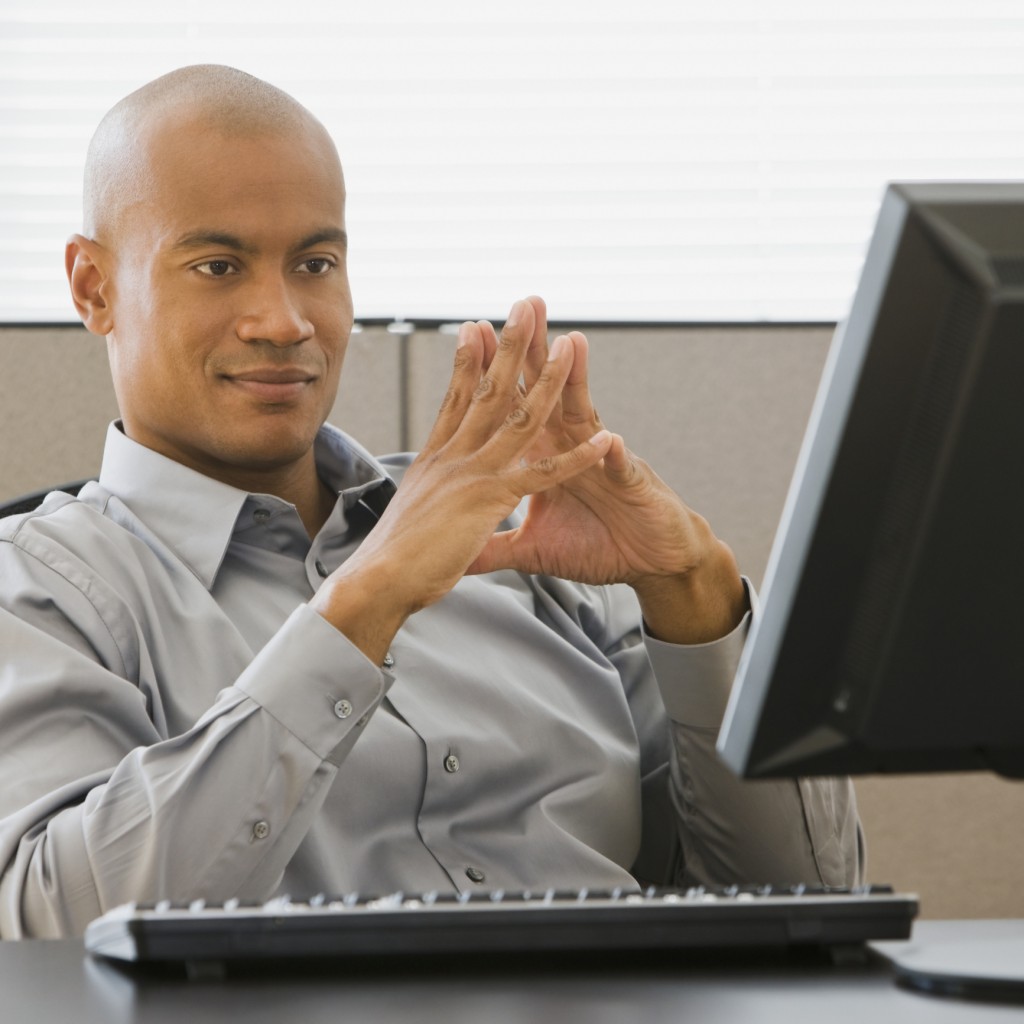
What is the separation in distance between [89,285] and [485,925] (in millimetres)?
1015

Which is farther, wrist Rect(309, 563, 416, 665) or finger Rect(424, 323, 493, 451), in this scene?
finger Rect(424, 323, 493, 451)

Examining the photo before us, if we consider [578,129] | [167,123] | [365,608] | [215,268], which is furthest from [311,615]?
[578,129]

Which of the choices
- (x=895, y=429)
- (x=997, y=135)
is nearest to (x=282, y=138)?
(x=895, y=429)

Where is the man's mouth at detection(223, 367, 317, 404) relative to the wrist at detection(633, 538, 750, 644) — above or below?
above

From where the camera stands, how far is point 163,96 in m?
1.39

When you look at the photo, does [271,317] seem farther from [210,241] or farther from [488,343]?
[488,343]

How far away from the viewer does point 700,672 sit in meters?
1.24

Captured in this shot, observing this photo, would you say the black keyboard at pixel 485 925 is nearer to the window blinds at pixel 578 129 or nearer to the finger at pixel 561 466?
the finger at pixel 561 466

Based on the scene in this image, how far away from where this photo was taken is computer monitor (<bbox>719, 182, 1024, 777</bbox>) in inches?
22.0

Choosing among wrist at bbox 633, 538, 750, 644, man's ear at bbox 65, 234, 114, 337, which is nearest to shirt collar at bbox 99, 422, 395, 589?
man's ear at bbox 65, 234, 114, 337

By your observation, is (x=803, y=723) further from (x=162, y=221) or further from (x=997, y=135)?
(x=997, y=135)

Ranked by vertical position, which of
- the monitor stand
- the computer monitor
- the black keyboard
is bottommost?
the black keyboard

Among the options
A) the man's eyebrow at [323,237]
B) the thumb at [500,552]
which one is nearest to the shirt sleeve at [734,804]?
the thumb at [500,552]

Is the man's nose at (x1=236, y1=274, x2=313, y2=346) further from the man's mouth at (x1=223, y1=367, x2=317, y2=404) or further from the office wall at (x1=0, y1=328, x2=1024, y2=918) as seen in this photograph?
the office wall at (x1=0, y1=328, x2=1024, y2=918)
